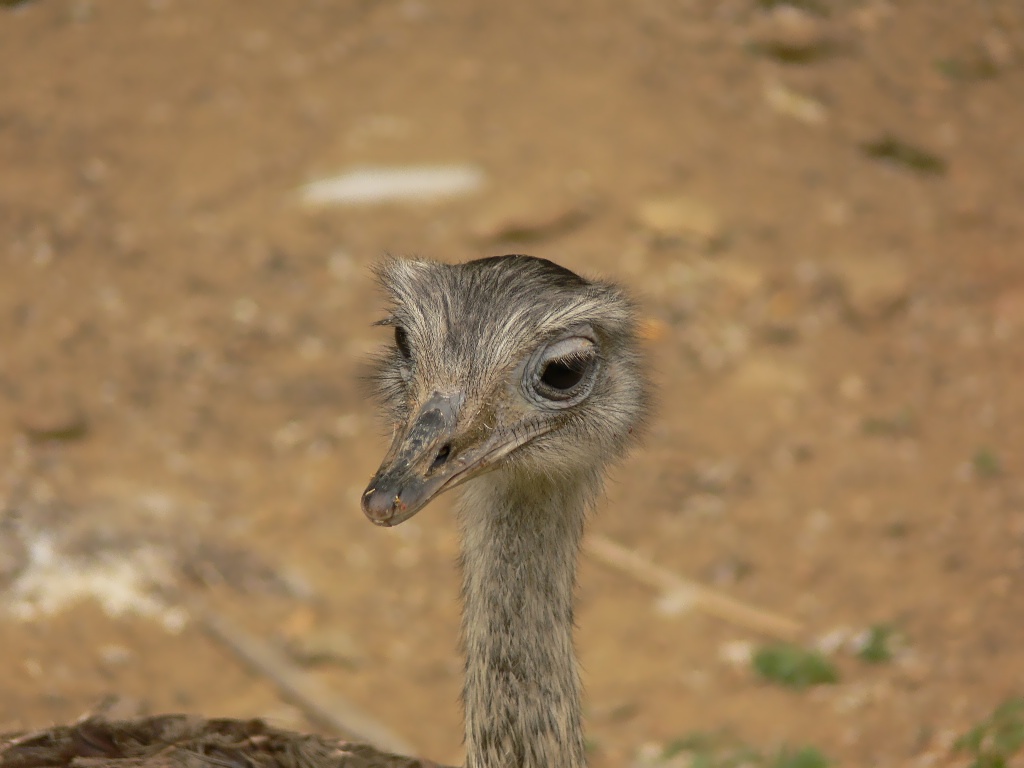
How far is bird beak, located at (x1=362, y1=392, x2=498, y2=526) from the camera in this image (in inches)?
76.1

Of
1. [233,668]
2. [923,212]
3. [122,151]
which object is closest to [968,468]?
[923,212]

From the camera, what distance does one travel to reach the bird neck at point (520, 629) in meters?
2.11

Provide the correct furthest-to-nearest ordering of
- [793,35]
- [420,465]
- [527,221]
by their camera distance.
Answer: [793,35] < [527,221] < [420,465]

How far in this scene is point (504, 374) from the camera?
7.22ft

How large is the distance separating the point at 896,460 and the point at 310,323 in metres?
2.21

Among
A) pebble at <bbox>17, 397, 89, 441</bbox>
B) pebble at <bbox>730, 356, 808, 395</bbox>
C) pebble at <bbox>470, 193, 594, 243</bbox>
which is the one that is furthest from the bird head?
pebble at <bbox>470, 193, 594, 243</bbox>

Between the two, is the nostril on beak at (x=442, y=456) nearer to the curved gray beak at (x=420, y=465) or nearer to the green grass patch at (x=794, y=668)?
the curved gray beak at (x=420, y=465)

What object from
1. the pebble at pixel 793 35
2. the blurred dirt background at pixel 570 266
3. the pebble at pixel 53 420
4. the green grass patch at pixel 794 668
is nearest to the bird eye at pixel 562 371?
the blurred dirt background at pixel 570 266

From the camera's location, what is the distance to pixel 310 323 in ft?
17.7

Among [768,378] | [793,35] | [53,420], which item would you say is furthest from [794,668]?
[793,35]

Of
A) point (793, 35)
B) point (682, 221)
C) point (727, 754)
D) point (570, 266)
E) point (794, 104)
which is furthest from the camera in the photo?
point (793, 35)

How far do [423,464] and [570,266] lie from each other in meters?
3.62

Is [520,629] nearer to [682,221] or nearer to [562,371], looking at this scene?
[562,371]

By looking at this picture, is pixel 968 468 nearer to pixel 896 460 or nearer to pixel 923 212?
pixel 896 460
